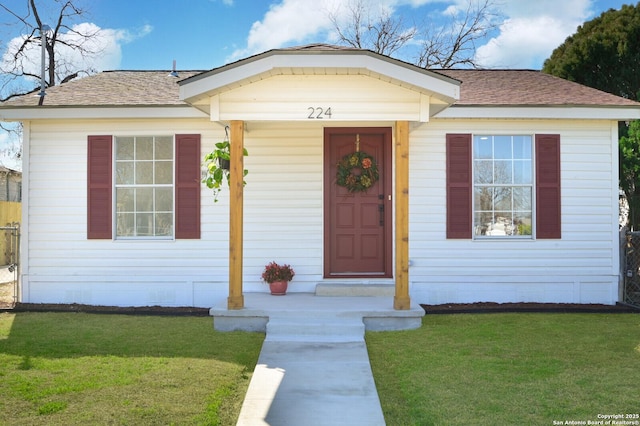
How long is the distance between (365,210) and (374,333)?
238 cm

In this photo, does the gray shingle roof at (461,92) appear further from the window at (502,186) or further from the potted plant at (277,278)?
the potted plant at (277,278)

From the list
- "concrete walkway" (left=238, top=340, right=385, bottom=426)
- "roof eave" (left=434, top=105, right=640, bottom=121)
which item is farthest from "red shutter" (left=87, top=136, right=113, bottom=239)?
"roof eave" (left=434, top=105, right=640, bottom=121)

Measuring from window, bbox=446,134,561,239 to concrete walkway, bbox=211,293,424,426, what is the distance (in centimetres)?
190

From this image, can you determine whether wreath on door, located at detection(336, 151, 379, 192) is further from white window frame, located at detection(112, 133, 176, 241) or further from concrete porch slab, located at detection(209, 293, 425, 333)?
white window frame, located at detection(112, 133, 176, 241)

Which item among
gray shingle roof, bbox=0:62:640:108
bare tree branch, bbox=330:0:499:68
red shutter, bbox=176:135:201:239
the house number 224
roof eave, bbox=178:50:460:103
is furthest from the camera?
bare tree branch, bbox=330:0:499:68

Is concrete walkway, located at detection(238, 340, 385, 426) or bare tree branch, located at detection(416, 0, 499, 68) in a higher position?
bare tree branch, located at detection(416, 0, 499, 68)

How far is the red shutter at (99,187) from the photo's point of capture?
326 inches

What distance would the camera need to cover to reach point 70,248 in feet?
27.4

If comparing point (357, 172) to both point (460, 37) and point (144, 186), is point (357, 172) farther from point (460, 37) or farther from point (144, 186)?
point (460, 37)

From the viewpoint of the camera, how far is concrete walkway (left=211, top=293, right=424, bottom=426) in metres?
4.01

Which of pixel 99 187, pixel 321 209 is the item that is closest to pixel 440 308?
pixel 321 209

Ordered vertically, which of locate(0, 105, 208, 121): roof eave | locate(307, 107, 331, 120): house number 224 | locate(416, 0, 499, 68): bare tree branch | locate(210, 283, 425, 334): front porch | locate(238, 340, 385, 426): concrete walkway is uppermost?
locate(416, 0, 499, 68): bare tree branch

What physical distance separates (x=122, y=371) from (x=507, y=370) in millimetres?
3247

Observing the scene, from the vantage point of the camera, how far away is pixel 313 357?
546cm
